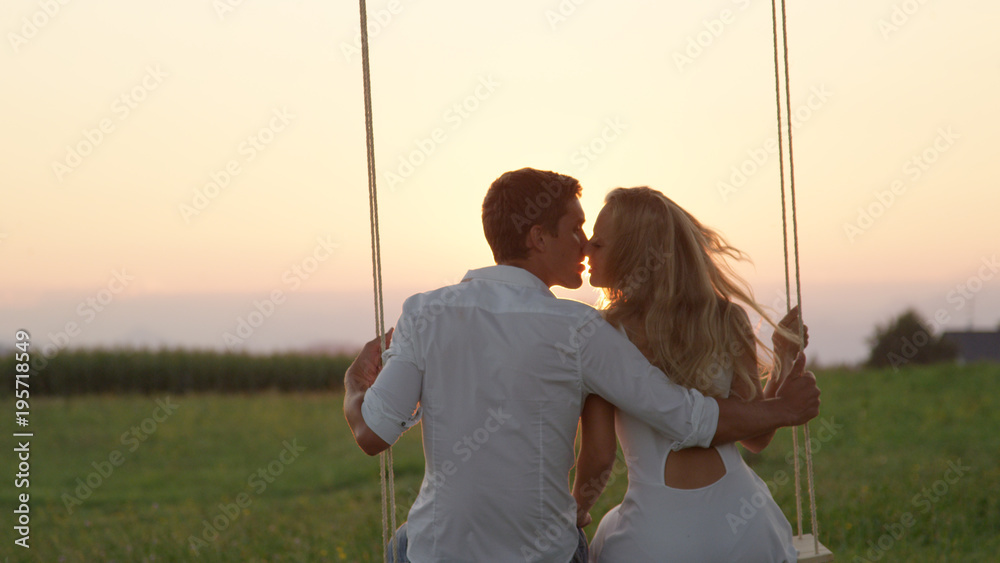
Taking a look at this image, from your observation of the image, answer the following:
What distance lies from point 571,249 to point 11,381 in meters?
17.2

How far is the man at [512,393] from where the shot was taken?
2.16 m

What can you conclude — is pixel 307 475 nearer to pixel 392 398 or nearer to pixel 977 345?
pixel 392 398

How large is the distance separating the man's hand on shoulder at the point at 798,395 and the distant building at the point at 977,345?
38.6 ft

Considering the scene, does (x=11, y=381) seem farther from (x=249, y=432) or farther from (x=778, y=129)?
(x=778, y=129)

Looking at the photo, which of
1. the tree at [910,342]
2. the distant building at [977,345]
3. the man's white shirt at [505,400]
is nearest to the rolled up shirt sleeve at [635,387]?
the man's white shirt at [505,400]

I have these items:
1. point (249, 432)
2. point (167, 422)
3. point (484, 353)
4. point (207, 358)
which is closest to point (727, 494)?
point (484, 353)

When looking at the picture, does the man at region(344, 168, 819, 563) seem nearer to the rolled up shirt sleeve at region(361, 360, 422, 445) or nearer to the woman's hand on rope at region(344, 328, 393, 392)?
the rolled up shirt sleeve at region(361, 360, 422, 445)

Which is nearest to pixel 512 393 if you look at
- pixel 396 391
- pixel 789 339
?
pixel 396 391

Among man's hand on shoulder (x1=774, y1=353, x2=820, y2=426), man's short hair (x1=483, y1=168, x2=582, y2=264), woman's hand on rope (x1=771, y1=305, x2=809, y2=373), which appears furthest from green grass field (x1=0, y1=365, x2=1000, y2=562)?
man's short hair (x1=483, y1=168, x2=582, y2=264)

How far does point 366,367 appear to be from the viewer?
255 centimetres

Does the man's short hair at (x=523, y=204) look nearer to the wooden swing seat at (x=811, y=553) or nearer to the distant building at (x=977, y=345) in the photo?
the wooden swing seat at (x=811, y=553)

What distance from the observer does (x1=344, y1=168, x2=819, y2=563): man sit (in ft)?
7.08

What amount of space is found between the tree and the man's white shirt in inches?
532

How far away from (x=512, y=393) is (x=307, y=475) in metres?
8.17
